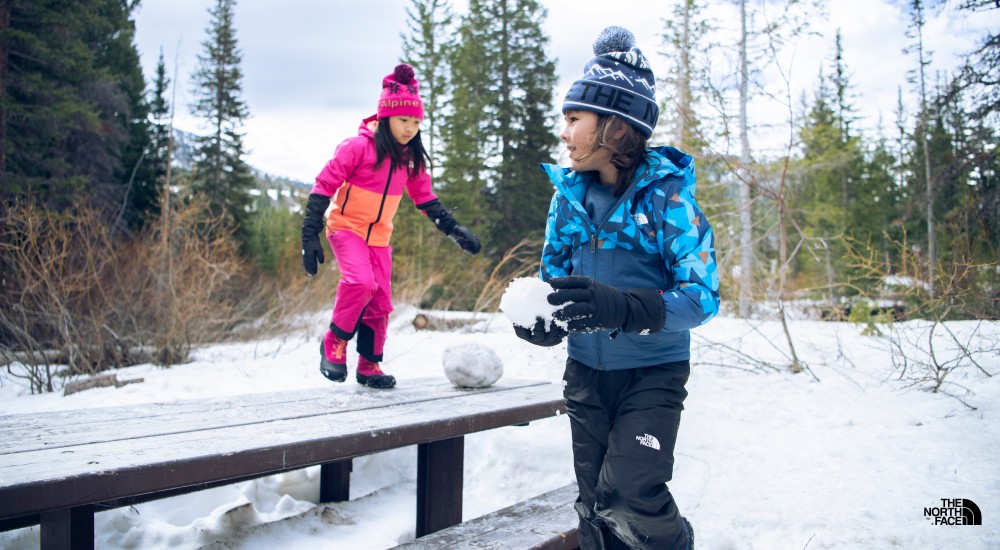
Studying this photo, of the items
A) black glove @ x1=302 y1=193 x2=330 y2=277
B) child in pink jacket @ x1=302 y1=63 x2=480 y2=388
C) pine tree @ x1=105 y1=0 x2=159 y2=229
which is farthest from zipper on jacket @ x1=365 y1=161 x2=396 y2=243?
pine tree @ x1=105 y1=0 x2=159 y2=229

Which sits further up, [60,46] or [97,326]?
[60,46]

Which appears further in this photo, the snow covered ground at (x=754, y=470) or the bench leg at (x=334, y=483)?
the bench leg at (x=334, y=483)

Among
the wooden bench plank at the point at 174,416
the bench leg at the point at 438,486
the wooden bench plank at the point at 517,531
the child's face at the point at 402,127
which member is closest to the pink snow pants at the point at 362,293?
the wooden bench plank at the point at 174,416

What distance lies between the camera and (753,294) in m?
6.17

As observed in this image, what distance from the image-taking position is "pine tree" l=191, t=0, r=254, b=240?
97.0 ft

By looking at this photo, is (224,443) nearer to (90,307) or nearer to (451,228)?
(451,228)

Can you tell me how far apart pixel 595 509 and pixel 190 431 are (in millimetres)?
1396

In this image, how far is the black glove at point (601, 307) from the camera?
162 cm

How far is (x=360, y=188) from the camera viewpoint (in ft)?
12.1

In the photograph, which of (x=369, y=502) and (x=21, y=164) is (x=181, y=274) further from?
(x=21, y=164)

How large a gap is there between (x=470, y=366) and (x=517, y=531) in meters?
1.22

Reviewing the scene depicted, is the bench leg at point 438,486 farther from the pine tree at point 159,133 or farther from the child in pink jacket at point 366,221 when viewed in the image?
the pine tree at point 159,133

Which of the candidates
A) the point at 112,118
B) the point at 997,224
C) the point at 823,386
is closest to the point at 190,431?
the point at 823,386
